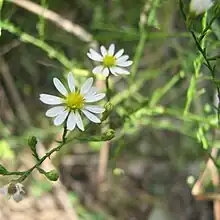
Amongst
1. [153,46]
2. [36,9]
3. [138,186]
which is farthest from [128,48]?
[138,186]

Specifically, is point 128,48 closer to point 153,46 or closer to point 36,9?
point 153,46

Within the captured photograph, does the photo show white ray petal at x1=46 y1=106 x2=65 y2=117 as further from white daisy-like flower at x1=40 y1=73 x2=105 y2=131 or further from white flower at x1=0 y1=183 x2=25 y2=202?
white flower at x1=0 y1=183 x2=25 y2=202

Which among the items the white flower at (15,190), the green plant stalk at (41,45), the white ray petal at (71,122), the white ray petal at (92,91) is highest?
the green plant stalk at (41,45)

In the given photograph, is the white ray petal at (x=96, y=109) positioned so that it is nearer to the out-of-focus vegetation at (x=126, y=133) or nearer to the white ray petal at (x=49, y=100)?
the white ray petal at (x=49, y=100)

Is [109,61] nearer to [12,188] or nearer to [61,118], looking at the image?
[61,118]

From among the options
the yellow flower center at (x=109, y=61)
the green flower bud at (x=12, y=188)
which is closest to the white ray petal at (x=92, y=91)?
the yellow flower center at (x=109, y=61)

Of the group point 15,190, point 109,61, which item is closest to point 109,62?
point 109,61
